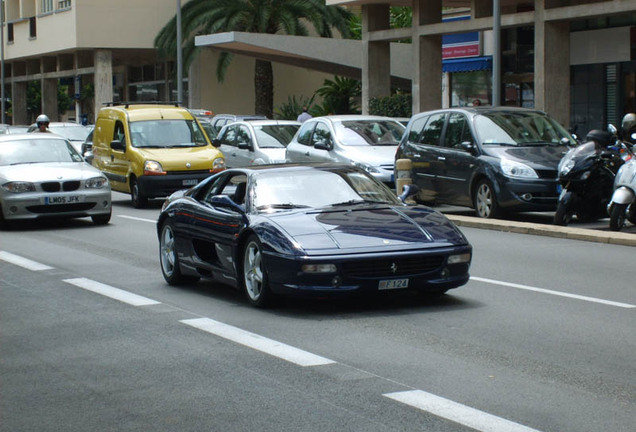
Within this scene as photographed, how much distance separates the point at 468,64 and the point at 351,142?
21629 mm

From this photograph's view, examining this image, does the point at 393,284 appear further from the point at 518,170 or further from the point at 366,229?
the point at 518,170

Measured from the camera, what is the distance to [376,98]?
3888cm

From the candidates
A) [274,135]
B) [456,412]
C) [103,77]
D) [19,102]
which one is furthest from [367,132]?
[19,102]

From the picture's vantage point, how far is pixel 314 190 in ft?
35.6

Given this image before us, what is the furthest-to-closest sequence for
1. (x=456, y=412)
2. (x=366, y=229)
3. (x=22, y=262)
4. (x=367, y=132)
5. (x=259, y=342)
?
(x=367, y=132) < (x=22, y=262) < (x=366, y=229) < (x=259, y=342) < (x=456, y=412)

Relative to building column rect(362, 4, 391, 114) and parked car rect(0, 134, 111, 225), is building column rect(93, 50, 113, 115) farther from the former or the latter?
parked car rect(0, 134, 111, 225)

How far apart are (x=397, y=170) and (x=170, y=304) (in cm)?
996

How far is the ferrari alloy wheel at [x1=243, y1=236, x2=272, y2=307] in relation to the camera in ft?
32.5

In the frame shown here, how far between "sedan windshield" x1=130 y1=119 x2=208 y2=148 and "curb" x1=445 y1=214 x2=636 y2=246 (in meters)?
7.82

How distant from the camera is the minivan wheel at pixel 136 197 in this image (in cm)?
2342

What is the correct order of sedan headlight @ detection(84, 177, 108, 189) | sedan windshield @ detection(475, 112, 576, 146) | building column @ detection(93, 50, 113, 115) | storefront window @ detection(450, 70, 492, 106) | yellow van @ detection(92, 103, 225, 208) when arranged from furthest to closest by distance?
building column @ detection(93, 50, 113, 115), storefront window @ detection(450, 70, 492, 106), yellow van @ detection(92, 103, 225, 208), sedan headlight @ detection(84, 177, 108, 189), sedan windshield @ detection(475, 112, 576, 146)

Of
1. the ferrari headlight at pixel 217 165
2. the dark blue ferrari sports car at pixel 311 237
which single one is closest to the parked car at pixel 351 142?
the ferrari headlight at pixel 217 165

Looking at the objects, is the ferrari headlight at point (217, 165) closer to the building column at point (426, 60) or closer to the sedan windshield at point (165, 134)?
the sedan windshield at point (165, 134)

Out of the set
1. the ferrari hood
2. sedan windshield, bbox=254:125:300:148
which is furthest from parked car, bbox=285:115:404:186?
the ferrari hood
